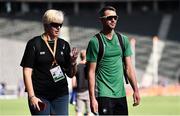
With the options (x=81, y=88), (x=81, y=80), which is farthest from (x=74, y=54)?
(x=81, y=88)

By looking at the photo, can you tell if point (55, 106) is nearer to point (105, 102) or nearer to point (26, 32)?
point (105, 102)

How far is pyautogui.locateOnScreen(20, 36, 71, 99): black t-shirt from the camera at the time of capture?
748cm

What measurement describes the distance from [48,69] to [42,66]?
0.08 metres

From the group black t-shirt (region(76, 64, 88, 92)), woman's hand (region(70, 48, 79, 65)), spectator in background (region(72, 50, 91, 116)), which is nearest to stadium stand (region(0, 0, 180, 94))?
spectator in background (region(72, 50, 91, 116))

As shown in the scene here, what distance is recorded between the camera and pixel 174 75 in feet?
158

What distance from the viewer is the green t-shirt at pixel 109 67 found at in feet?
25.3

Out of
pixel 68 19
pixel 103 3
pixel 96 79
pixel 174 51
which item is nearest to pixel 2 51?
pixel 68 19

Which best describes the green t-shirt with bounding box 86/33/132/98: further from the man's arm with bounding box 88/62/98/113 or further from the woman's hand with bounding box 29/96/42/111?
the woman's hand with bounding box 29/96/42/111

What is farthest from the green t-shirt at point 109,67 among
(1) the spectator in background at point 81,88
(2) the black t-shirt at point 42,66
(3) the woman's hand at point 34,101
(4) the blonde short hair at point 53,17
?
(1) the spectator in background at point 81,88

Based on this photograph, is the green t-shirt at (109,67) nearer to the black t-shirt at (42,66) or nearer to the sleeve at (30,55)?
the black t-shirt at (42,66)

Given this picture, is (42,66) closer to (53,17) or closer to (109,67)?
(53,17)

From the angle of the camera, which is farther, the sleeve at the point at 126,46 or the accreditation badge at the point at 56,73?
the sleeve at the point at 126,46

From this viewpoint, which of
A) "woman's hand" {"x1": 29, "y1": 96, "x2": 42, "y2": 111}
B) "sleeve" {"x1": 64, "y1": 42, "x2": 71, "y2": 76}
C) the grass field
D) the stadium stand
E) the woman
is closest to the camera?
"woman's hand" {"x1": 29, "y1": 96, "x2": 42, "y2": 111}

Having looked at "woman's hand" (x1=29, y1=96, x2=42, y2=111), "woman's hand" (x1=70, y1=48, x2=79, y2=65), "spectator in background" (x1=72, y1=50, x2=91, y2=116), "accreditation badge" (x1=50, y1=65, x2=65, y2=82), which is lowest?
"spectator in background" (x1=72, y1=50, x2=91, y2=116)
